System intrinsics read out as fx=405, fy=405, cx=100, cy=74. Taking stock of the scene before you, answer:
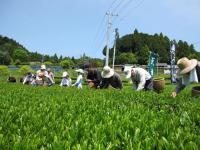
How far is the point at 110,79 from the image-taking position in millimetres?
14117

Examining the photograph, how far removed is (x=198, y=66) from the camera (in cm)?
877

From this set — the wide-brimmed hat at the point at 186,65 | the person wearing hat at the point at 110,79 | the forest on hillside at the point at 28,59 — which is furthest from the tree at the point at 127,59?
the wide-brimmed hat at the point at 186,65

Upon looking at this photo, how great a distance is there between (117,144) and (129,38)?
142 meters

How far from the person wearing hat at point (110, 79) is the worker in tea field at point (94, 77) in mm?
638

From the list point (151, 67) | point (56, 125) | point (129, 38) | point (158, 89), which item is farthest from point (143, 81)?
point (129, 38)

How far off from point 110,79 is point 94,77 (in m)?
1.26

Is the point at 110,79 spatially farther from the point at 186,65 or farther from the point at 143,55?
the point at 143,55

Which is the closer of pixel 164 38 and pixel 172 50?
pixel 172 50

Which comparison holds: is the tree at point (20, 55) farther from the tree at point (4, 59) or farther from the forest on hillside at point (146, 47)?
the forest on hillside at point (146, 47)

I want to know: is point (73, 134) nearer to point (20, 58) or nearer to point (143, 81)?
point (143, 81)

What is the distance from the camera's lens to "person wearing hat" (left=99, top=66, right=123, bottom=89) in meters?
13.8

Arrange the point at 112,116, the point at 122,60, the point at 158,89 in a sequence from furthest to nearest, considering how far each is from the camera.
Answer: the point at 122,60 < the point at 158,89 < the point at 112,116

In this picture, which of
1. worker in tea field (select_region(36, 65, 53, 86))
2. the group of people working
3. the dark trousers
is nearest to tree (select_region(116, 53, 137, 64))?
worker in tea field (select_region(36, 65, 53, 86))

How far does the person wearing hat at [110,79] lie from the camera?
13750 millimetres
